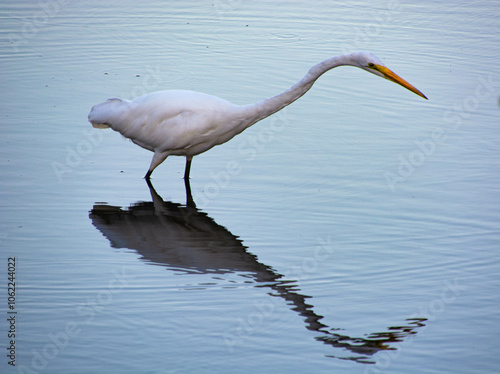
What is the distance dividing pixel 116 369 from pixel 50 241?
84.2 inches

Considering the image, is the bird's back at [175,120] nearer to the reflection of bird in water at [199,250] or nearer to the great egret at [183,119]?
the great egret at [183,119]

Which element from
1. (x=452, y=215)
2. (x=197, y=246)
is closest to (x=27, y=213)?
(x=197, y=246)

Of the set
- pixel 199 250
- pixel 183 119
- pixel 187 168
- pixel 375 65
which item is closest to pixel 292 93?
pixel 375 65

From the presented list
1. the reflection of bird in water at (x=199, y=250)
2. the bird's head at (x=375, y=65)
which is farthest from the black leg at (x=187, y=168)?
the bird's head at (x=375, y=65)

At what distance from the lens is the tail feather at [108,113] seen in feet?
25.8

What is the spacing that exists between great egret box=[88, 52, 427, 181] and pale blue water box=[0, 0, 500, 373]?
38cm

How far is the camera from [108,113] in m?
7.91

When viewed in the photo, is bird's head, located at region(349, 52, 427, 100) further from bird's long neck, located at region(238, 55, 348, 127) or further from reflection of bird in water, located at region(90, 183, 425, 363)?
reflection of bird in water, located at region(90, 183, 425, 363)

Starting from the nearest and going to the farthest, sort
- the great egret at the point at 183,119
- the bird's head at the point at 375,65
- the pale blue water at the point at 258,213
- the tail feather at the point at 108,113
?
the pale blue water at the point at 258,213 → the bird's head at the point at 375,65 → the great egret at the point at 183,119 → the tail feather at the point at 108,113

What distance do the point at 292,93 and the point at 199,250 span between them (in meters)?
1.73

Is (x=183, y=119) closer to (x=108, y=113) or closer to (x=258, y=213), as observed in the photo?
(x=108, y=113)

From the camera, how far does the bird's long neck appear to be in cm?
710

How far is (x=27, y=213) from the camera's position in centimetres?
702

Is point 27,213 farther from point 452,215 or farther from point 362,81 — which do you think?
point 362,81
